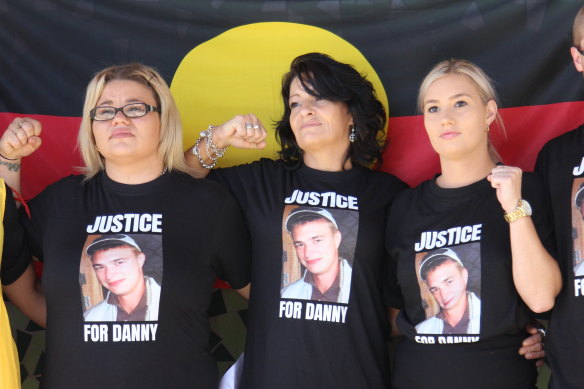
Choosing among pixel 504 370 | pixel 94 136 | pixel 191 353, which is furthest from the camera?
pixel 94 136

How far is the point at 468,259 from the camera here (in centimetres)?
263

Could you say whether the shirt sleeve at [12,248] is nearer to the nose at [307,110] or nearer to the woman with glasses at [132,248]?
the woman with glasses at [132,248]

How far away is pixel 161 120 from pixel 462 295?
1260 millimetres

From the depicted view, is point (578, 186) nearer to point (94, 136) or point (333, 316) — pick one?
point (333, 316)

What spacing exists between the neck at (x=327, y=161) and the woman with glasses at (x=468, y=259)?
344mm

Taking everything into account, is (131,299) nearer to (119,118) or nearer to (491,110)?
(119,118)

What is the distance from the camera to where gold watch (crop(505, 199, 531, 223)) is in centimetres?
244

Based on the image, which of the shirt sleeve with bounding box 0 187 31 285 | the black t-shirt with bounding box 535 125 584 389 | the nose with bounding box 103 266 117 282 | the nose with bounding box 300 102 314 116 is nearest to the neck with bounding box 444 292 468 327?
the black t-shirt with bounding box 535 125 584 389

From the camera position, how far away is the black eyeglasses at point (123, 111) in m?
2.90

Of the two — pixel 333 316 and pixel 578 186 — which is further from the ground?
pixel 578 186

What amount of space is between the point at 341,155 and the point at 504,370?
3.34ft

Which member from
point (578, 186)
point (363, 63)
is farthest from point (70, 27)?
point (578, 186)

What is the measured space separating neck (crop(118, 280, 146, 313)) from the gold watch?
123cm

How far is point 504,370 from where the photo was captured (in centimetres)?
258
